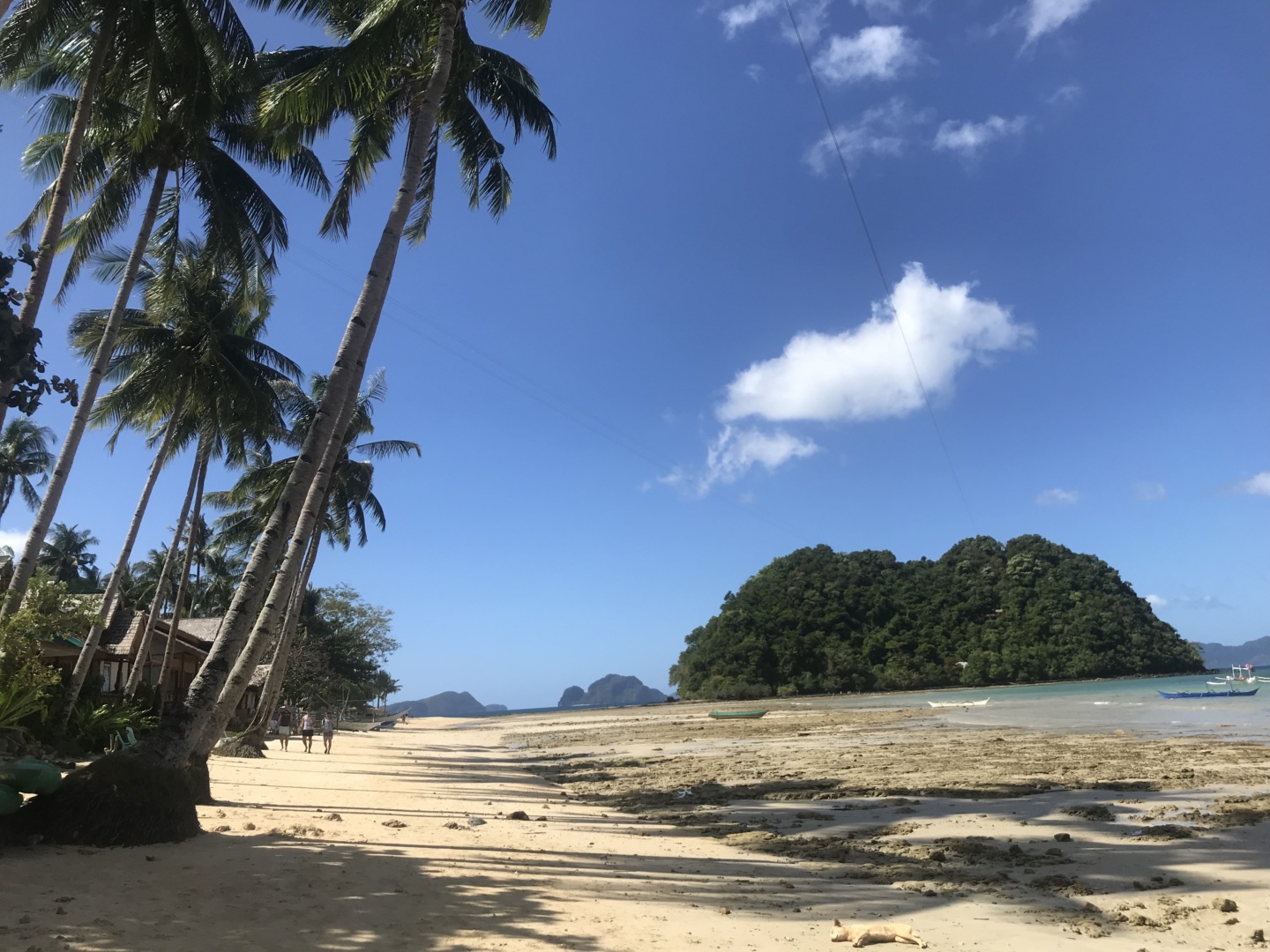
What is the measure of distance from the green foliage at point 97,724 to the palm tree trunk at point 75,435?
3.52 meters

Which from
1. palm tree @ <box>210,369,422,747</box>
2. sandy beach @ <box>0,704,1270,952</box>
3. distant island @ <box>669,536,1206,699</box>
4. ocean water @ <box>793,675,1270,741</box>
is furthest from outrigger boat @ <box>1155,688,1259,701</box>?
palm tree @ <box>210,369,422,747</box>

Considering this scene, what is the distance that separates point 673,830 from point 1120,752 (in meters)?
10.7

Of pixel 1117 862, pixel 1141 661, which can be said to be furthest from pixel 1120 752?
pixel 1141 661

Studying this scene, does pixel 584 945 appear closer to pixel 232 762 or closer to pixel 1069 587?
pixel 232 762

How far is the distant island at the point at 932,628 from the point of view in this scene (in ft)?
224

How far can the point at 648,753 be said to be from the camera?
69.7 feet

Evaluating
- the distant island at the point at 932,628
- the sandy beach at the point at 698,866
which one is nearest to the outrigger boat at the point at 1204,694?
the distant island at the point at 932,628

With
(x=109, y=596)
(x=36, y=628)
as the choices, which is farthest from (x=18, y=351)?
(x=109, y=596)

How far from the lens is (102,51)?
10398 millimetres

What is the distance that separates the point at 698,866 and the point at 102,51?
40.4ft

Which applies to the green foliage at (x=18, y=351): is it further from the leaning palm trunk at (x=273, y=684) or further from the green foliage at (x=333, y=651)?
the green foliage at (x=333, y=651)

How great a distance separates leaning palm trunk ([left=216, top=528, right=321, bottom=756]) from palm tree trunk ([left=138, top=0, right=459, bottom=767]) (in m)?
10.3

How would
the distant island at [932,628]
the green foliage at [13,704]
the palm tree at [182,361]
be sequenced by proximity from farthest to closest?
the distant island at [932,628] → the palm tree at [182,361] → the green foliage at [13,704]

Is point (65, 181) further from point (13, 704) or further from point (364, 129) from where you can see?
point (13, 704)
